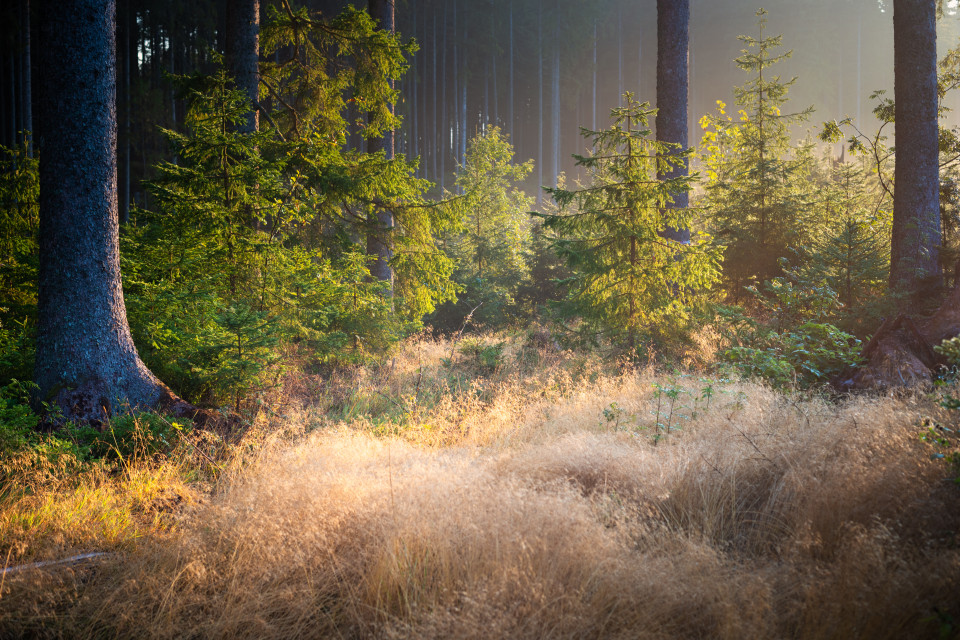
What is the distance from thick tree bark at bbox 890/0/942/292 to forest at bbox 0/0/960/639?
0.17 ft

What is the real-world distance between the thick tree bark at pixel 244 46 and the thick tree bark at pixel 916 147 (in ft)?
33.8

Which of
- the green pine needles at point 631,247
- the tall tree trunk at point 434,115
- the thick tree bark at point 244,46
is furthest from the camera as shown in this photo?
the tall tree trunk at point 434,115

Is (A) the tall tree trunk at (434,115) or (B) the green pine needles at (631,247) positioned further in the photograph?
(A) the tall tree trunk at (434,115)

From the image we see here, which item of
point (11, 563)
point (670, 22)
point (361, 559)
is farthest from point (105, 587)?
point (670, 22)

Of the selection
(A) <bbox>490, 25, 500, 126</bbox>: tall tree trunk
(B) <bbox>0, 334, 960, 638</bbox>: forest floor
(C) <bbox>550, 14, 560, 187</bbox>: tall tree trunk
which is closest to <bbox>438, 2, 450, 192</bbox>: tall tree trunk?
(A) <bbox>490, 25, 500, 126</bbox>: tall tree trunk

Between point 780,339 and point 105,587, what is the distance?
7452mm

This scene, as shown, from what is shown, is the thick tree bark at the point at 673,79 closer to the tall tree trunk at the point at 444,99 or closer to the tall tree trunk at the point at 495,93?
the tall tree trunk at the point at 444,99

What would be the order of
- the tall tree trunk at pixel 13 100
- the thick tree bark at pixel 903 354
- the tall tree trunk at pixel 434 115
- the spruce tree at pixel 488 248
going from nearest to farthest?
the thick tree bark at pixel 903 354
the spruce tree at pixel 488 248
the tall tree trunk at pixel 13 100
the tall tree trunk at pixel 434 115

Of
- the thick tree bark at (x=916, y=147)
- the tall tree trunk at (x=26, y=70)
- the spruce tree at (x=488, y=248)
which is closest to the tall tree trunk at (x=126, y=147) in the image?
the tall tree trunk at (x=26, y=70)

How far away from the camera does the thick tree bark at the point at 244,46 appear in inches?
309

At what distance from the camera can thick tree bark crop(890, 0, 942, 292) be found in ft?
24.4

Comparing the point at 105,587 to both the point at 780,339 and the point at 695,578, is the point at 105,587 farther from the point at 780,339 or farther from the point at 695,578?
the point at 780,339

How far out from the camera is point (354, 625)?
2477 mm

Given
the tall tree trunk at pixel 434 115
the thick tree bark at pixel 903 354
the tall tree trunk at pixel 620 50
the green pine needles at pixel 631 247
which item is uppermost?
the tall tree trunk at pixel 620 50
